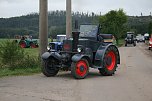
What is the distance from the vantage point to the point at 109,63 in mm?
17453

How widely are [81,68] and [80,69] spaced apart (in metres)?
0.06

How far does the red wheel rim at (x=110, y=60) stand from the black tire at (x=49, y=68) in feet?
7.82

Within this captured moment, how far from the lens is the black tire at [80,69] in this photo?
15.5 metres

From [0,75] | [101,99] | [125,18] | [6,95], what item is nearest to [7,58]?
[0,75]

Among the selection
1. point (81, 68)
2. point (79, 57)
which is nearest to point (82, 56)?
point (79, 57)

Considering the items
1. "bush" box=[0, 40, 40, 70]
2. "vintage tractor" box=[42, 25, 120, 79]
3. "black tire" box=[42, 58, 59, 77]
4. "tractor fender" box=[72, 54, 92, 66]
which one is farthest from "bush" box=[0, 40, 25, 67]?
"tractor fender" box=[72, 54, 92, 66]

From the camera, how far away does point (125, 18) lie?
76.4 metres

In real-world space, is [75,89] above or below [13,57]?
below

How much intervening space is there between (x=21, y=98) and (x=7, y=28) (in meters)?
60.5

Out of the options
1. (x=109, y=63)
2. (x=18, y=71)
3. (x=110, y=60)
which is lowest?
(x=18, y=71)

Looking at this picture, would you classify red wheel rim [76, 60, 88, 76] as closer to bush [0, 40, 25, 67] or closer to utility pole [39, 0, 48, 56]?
bush [0, 40, 25, 67]

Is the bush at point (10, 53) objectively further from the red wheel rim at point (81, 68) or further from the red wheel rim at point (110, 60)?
the red wheel rim at point (110, 60)

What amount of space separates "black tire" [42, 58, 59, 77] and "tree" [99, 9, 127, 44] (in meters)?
47.5

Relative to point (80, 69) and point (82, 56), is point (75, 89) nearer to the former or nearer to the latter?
point (80, 69)
